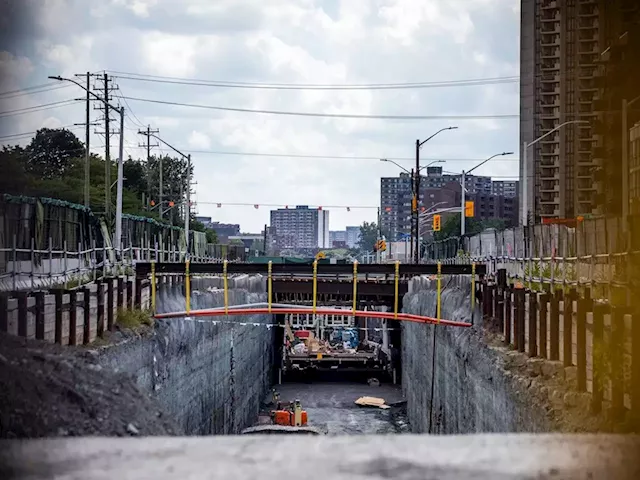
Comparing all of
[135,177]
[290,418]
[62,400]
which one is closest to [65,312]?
[62,400]

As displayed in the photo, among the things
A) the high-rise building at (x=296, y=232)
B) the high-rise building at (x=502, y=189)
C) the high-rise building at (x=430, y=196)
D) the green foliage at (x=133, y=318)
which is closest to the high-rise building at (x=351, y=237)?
the high-rise building at (x=296, y=232)

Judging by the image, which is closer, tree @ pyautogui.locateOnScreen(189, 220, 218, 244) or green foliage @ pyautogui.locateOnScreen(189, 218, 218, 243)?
tree @ pyautogui.locateOnScreen(189, 220, 218, 244)

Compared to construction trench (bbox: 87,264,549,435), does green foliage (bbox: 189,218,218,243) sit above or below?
above

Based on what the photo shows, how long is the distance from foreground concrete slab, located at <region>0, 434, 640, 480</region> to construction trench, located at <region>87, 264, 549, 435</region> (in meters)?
3.76

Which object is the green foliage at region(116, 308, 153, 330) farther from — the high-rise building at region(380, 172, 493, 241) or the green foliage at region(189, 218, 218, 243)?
the high-rise building at region(380, 172, 493, 241)

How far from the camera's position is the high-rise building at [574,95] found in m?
10.6

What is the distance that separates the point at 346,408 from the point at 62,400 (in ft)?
91.7

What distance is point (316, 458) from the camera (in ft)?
20.7

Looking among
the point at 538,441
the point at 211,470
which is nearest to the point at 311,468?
the point at 211,470

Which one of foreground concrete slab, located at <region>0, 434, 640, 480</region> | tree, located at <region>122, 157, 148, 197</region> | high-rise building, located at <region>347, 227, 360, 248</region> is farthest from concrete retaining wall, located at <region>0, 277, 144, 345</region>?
high-rise building, located at <region>347, 227, 360, 248</region>

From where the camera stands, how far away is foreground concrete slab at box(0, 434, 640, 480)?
6.02m

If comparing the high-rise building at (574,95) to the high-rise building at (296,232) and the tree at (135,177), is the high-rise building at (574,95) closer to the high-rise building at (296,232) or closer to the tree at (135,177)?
the tree at (135,177)

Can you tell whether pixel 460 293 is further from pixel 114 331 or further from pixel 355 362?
pixel 355 362

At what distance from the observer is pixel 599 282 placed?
43.1ft
